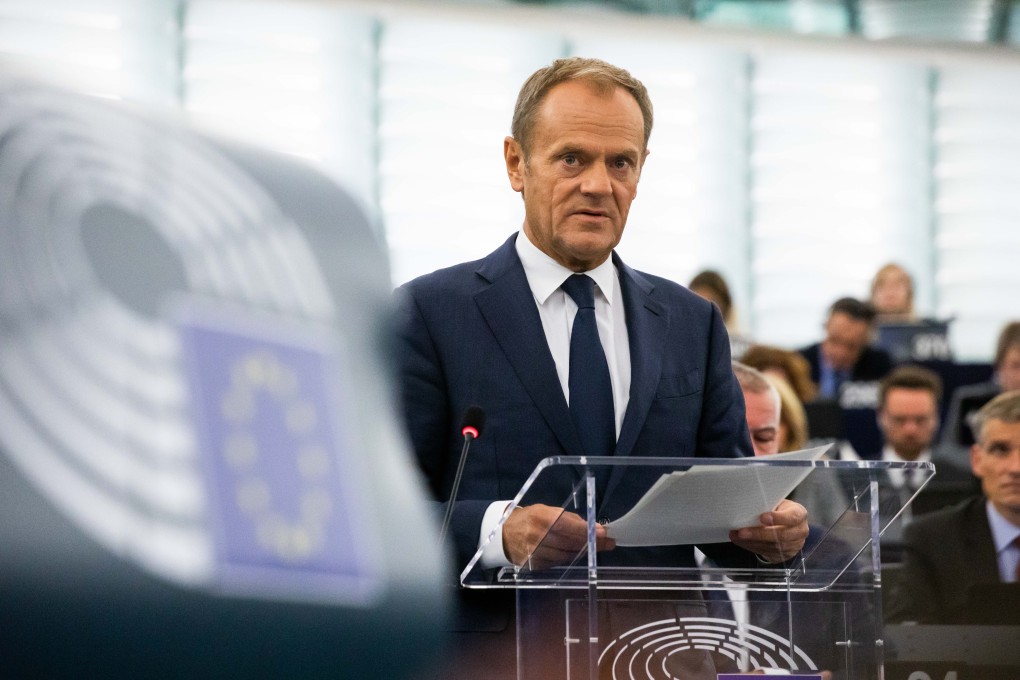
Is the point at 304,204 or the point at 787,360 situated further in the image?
the point at 787,360

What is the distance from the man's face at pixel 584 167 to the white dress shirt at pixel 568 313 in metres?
0.03

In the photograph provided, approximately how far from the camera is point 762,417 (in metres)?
3.35

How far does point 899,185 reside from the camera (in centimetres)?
1168

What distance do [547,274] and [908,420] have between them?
428 cm

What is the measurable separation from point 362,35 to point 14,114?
10.1 m

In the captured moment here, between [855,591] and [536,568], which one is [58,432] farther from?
[855,591]

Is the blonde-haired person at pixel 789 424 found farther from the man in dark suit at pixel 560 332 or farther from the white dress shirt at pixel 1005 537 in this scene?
the man in dark suit at pixel 560 332

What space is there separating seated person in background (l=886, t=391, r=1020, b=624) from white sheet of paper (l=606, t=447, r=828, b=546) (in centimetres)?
199

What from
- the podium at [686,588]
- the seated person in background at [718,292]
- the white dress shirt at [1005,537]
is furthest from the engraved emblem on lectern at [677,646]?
the seated person in background at [718,292]

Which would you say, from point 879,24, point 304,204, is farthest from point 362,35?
point 304,204

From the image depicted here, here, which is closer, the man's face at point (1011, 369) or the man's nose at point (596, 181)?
the man's nose at point (596, 181)

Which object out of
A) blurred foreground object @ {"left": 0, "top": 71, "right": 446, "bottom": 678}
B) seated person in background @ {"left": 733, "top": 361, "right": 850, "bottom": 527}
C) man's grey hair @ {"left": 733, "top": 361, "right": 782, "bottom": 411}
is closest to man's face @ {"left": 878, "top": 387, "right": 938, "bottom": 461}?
seated person in background @ {"left": 733, "top": 361, "right": 850, "bottom": 527}

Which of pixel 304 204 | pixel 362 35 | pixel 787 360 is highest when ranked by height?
pixel 362 35

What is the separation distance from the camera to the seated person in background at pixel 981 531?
3.54 metres
